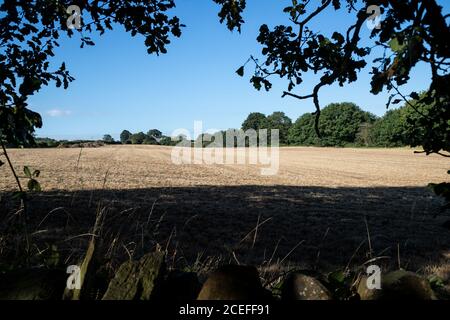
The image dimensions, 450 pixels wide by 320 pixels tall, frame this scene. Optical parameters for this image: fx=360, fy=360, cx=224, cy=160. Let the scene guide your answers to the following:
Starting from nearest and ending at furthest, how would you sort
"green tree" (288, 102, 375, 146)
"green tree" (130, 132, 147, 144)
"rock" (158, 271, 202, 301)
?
"rock" (158, 271, 202, 301), "green tree" (130, 132, 147, 144), "green tree" (288, 102, 375, 146)

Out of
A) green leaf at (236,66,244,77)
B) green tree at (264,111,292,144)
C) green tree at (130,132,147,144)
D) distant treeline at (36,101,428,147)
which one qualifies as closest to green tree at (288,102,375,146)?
distant treeline at (36,101,428,147)

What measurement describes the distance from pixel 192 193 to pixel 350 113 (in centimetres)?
12172

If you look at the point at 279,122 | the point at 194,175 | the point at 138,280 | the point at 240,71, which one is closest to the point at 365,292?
the point at 138,280

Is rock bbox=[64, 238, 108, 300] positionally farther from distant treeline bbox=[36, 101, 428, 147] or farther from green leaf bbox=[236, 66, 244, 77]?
distant treeline bbox=[36, 101, 428, 147]

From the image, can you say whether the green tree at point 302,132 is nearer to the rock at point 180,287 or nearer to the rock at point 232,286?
the rock at point 180,287

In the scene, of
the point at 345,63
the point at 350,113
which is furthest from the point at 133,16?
the point at 350,113

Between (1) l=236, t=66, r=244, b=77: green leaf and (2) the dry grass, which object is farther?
(2) the dry grass

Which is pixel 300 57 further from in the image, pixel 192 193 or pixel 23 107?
pixel 192 193

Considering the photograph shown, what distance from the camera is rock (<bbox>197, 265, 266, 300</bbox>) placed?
1979 mm

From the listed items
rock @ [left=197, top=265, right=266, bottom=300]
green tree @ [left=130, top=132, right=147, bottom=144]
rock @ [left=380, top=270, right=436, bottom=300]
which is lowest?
rock @ [left=380, top=270, right=436, bottom=300]

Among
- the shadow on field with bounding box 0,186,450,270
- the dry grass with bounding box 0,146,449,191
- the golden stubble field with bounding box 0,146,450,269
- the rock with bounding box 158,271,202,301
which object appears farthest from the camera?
the dry grass with bounding box 0,146,449,191

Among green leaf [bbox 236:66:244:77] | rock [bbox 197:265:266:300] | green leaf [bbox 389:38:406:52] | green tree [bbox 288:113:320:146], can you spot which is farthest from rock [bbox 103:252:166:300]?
green tree [bbox 288:113:320:146]

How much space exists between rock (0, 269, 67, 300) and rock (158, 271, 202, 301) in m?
0.62

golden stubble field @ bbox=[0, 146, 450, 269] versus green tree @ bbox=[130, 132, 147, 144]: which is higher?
green tree @ bbox=[130, 132, 147, 144]
